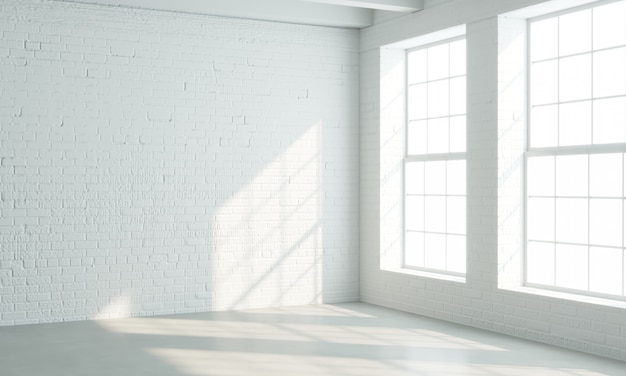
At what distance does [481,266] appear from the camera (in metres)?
7.22

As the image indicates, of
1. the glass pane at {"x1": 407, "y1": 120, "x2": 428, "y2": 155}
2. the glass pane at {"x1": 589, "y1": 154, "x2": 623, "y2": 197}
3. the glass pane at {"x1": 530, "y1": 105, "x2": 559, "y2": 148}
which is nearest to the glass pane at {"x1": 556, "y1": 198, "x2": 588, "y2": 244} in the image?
the glass pane at {"x1": 589, "y1": 154, "x2": 623, "y2": 197}

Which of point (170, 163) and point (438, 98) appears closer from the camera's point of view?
point (170, 163)

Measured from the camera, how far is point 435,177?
814 centimetres

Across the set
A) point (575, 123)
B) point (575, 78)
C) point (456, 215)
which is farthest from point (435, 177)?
point (575, 78)

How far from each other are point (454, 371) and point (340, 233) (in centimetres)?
343

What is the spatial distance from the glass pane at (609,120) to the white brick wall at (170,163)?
10.3 ft

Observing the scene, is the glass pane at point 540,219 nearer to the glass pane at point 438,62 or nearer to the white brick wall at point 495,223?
the white brick wall at point 495,223

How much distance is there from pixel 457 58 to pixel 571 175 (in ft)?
6.20

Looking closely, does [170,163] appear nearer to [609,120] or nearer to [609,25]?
[609,120]

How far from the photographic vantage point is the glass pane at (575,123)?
643cm

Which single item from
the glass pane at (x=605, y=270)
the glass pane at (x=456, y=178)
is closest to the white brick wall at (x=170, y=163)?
the glass pane at (x=456, y=178)

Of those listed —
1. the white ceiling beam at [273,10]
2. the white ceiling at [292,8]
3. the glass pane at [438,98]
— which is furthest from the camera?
the glass pane at [438,98]

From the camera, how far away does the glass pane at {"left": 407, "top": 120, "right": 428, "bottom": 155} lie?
8.38 metres

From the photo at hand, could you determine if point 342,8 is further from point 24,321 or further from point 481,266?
point 24,321
